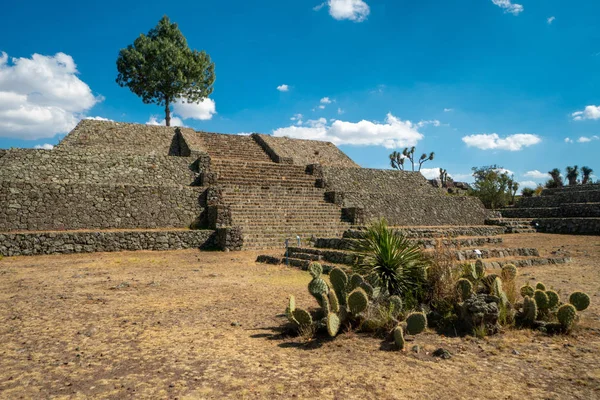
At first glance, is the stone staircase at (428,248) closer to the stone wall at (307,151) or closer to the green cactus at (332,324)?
the green cactus at (332,324)

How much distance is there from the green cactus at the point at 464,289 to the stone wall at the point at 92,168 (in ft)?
53.2

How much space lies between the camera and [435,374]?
392 centimetres

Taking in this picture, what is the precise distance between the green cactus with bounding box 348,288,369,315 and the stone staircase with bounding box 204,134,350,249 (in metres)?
10.6

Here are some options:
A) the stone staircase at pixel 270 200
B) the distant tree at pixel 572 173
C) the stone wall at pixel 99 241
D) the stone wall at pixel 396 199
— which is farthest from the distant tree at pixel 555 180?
the stone wall at pixel 99 241

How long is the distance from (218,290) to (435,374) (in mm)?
5192

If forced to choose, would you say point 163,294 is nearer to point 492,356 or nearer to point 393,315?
point 393,315

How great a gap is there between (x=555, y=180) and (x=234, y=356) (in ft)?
151

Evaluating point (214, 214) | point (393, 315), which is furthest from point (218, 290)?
point (214, 214)

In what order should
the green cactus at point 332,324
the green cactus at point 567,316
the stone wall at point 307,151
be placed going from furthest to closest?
the stone wall at point 307,151, the green cactus at point 567,316, the green cactus at point 332,324

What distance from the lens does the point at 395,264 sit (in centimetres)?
641

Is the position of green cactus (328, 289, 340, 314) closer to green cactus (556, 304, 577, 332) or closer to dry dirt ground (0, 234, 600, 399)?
dry dirt ground (0, 234, 600, 399)

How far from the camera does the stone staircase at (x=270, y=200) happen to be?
1667 centimetres

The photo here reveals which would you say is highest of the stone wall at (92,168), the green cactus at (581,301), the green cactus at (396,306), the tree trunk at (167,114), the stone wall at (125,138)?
the tree trunk at (167,114)

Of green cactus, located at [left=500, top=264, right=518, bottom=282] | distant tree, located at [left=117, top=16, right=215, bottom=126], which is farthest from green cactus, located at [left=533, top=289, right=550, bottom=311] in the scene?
distant tree, located at [left=117, top=16, right=215, bottom=126]
